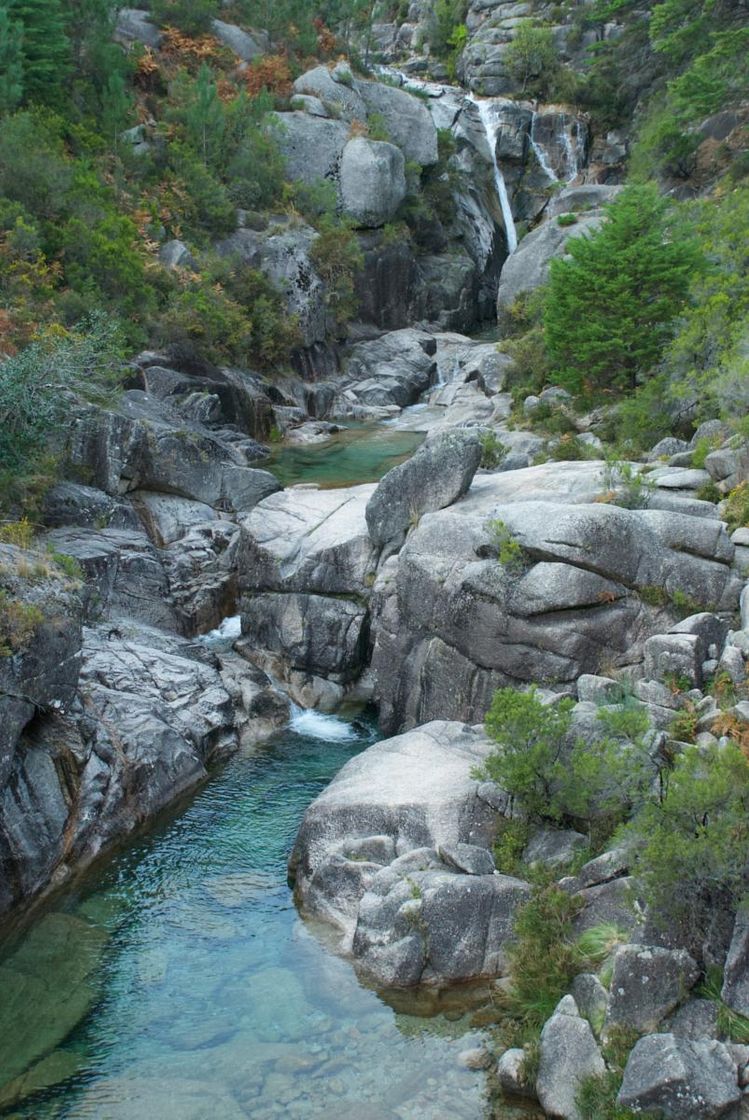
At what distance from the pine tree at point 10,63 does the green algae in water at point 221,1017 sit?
31.5 m

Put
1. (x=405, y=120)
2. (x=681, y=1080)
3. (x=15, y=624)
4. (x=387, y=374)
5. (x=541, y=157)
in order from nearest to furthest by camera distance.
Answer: (x=681, y=1080)
(x=15, y=624)
(x=387, y=374)
(x=405, y=120)
(x=541, y=157)

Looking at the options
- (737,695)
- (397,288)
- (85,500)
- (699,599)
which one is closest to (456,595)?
(699,599)

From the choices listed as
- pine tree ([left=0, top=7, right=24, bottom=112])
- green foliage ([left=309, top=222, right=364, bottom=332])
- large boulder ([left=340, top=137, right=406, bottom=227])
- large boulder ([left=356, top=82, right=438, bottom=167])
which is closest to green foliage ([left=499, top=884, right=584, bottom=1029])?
pine tree ([left=0, top=7, right=24, bottom=112])

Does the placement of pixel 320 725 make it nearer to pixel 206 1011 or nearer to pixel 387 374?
pixel 206 1011

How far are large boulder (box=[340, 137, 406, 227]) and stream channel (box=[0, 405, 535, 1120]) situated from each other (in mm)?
38932

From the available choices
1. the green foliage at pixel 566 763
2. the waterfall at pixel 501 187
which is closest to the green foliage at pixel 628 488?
the green foliage at pixel 566 763

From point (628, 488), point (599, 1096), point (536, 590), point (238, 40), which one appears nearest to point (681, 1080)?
point (599, 1096)

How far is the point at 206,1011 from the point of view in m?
11.8

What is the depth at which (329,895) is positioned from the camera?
13.4 metres

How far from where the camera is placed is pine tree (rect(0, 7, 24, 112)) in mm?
35438

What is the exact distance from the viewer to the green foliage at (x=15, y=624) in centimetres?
1352

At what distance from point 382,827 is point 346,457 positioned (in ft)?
68.7

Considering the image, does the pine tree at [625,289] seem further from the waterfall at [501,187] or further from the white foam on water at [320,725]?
the waterfall at [501,187]

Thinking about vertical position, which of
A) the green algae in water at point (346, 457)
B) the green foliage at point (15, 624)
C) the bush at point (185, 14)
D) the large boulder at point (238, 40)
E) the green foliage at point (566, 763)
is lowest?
the green foliage at point (566, 763)
